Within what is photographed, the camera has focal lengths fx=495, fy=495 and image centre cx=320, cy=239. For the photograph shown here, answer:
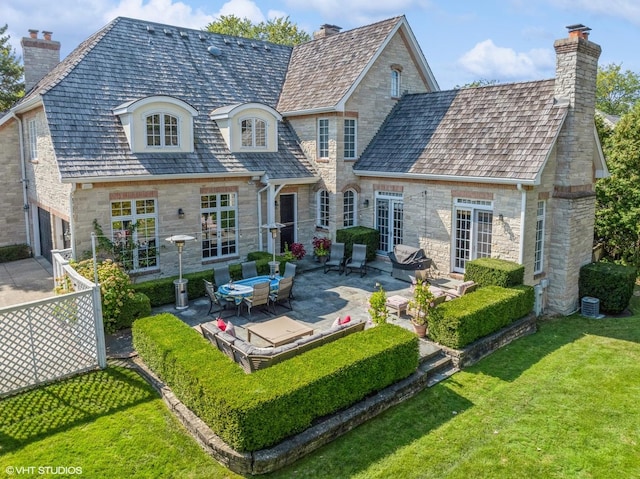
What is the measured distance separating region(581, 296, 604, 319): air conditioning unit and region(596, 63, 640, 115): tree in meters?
52.0

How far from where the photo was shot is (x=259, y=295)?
1403 centimetres

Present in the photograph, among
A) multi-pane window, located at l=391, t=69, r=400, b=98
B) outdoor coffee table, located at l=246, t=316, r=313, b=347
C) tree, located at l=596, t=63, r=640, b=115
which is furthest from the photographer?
tree, located at l=596, t=63, r=640, b=115

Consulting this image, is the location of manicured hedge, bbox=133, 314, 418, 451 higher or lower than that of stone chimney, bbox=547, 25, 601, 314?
lower

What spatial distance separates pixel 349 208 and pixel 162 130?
804cm

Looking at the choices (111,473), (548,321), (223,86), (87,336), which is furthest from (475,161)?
(111,473)

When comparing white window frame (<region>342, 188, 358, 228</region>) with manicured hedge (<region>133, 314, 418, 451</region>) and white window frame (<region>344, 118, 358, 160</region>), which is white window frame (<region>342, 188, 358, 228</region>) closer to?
white window frame (<region>344, 118, 358, 160</region>)

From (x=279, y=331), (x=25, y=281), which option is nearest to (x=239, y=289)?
(x=279, y=331)

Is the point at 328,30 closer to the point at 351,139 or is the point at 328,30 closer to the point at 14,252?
the point at 351,139

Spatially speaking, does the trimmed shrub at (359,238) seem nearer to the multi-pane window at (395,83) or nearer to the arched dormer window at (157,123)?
the multi-pane window at (395,83)

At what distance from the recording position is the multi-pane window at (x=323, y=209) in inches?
808

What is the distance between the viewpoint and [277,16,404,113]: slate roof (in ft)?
66.4

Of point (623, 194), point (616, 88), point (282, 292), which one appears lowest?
point (282, 292)

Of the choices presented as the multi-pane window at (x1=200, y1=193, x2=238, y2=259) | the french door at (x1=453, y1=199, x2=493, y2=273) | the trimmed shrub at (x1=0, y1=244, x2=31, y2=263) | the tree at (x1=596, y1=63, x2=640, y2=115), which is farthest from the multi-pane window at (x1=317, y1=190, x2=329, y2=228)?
the tree at (x1=596, y1=63, x2=640, y2=115)

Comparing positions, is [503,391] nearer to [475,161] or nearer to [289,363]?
[289,363]
